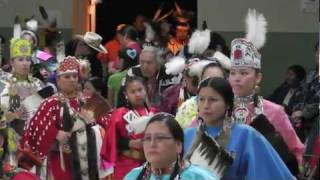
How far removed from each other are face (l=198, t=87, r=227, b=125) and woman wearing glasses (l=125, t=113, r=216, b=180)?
0.60 meters

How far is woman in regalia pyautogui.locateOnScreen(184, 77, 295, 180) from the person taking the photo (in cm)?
512

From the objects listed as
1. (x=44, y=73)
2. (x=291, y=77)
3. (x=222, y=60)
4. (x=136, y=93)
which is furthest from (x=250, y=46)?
(x=291, y=77)

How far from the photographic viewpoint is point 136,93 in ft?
24.2

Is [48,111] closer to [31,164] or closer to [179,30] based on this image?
[31,164]

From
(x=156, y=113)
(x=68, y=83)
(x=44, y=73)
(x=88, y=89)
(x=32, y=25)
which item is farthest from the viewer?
(x=32, y=25)

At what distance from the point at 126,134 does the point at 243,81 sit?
5.43 ft

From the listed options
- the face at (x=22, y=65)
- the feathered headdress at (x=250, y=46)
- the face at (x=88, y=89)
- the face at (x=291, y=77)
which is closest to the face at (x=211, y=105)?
the feathered headdress at (x=250, y=46)

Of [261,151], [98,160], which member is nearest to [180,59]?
[98,160]

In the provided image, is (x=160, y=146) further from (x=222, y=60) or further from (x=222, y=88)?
(x=222, y=60)

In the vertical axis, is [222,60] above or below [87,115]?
above

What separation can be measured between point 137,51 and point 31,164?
2864 mm

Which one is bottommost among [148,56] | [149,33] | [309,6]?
[148,56]

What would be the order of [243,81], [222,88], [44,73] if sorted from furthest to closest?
[44,73] < [243,81] < [222,88]

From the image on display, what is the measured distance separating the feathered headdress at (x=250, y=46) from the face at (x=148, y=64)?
Answer: 1979 mm
